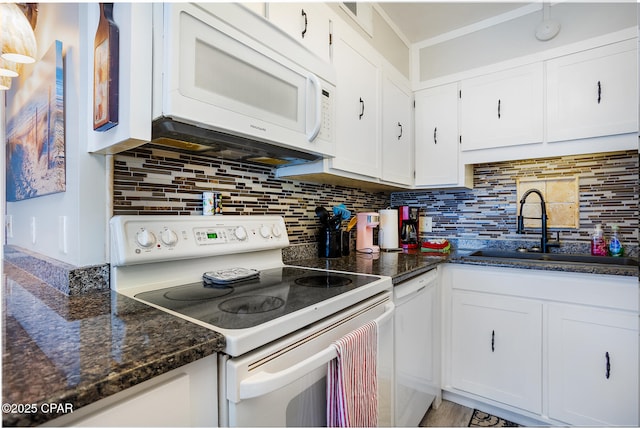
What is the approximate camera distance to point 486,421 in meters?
1.76

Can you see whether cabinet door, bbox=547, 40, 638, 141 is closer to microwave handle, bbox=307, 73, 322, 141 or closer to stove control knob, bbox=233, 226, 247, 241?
microwave handle, bbox=307, 73, 322, 141

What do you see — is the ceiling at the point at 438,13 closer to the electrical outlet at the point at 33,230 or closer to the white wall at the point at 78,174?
the white wall at the point at 78,174

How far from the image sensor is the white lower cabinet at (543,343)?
1471mm

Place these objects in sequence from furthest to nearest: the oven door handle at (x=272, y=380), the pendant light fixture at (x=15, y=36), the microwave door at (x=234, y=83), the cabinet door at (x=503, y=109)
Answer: the cabinet door at (x=503, y=109) → the pendant light fixture at (x=15, y=36) → the microwave door at (x=234, y=83) → the oven door handle at (x=272, y=380)

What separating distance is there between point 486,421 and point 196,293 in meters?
1.76

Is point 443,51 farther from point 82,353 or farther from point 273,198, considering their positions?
point 82,353

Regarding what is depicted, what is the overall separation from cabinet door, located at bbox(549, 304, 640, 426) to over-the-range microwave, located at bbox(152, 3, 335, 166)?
1465 mm

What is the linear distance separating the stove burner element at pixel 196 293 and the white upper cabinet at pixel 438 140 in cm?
175

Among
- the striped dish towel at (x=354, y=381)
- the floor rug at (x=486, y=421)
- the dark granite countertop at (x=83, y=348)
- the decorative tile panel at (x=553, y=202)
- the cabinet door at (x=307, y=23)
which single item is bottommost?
the floor rug at (x=486, y=421)

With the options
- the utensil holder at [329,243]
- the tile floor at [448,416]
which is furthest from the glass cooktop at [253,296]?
the tile floor at [448,416]

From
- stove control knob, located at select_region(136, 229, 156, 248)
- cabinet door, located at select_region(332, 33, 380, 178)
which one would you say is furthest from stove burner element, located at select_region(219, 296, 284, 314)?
cabinet door, located at select_region(332, 33, 380, 178)

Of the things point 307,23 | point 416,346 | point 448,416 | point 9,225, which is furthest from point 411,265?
point 9,225

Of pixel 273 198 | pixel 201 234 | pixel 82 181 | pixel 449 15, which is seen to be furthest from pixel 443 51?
pixel 82 181

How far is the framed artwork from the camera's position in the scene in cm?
108
